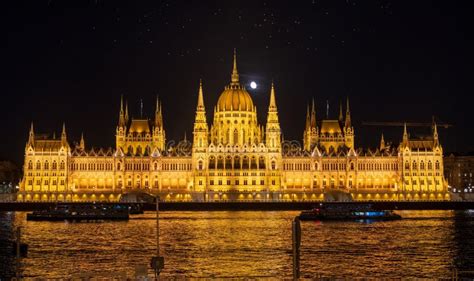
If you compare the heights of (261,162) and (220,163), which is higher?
(261,162)

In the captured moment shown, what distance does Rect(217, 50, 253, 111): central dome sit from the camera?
611 ft

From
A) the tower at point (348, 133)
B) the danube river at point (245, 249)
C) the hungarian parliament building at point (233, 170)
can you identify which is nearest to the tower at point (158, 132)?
the hungarian parliament building at point (233, 170)

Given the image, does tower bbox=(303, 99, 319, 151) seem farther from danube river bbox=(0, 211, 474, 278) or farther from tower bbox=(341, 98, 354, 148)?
danube river bbox=(0, 211, 474, 278)

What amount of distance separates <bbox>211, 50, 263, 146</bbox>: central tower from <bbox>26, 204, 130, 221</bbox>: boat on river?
59513 millimetres

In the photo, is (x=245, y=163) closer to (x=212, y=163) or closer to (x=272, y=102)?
(x=212, y=163)

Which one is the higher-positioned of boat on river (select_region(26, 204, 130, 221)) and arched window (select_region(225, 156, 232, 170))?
arched window (select_region(225, 156, 232, 170))

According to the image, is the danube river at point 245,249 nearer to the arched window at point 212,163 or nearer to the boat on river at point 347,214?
the boat on river at point 347,214

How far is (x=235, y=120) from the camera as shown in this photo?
18450 cm

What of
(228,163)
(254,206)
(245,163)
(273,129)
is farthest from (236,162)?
(254,206)

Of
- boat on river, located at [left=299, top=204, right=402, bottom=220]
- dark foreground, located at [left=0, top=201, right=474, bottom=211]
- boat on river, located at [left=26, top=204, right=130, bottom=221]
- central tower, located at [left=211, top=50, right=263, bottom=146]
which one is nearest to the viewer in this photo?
boat on river, located at [left=299, top=204, right=402, bottom=220]

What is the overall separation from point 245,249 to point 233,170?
10274 centimetres

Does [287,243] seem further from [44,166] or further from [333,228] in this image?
[44,166]

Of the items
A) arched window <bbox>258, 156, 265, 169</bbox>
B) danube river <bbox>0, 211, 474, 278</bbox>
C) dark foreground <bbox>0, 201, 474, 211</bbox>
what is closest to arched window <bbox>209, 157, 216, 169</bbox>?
arched window <bbox>258, 156, 265, 169</bbox>

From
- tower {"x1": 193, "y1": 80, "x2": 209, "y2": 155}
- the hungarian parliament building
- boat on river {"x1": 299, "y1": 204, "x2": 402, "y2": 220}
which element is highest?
tower {"x1": 193, "y1": 80, "x2": 209, "y2": 155}
